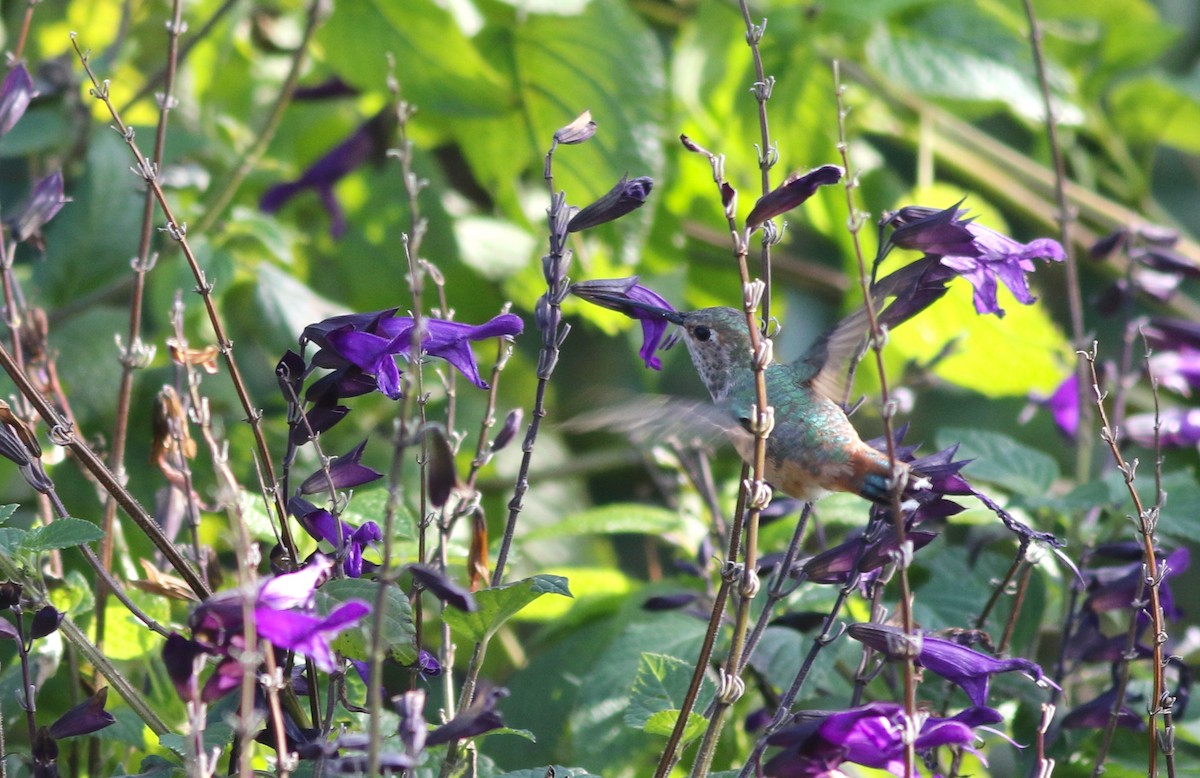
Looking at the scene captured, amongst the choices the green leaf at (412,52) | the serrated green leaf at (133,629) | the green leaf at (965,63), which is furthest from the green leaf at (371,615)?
the green leaf at (965,63)

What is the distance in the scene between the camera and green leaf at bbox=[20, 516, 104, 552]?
0.73 meters

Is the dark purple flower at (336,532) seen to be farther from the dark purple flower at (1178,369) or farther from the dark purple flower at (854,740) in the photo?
the dark purple flower at (1178,369)

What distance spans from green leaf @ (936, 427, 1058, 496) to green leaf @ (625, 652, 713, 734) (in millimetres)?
510

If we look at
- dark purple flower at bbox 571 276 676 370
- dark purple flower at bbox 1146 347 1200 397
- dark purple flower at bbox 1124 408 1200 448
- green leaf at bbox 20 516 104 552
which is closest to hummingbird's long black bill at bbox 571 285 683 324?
dark purple flower at bbox 571 276 676 370

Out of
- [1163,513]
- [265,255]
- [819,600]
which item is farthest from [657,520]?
[265,255]

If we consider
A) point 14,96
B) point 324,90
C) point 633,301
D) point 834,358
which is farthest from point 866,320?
point 324,90

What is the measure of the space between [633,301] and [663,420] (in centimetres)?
10

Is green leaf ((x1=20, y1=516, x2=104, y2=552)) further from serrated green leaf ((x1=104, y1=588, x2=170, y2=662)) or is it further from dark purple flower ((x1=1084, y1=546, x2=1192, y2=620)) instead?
dark purple flower ((x1=1084, y1=546, x2=1192, y2=620))

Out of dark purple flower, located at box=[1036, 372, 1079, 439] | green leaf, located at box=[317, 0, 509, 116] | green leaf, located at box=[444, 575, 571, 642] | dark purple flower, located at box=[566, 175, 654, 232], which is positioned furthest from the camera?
green leaf, located at box=[317, 0, 509, 116]

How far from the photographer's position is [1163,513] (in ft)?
3.93

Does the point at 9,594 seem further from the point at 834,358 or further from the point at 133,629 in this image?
the point at 834,358

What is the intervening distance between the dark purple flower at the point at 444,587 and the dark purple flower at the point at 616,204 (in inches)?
10.6

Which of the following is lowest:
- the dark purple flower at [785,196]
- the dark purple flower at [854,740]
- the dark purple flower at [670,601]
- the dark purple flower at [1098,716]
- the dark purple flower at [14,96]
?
the dark purple flower at [1098,716]

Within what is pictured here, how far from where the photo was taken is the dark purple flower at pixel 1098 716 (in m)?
0.96
